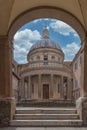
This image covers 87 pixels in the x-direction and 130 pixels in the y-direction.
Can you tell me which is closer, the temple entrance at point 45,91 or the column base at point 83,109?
the column base at point 83,109

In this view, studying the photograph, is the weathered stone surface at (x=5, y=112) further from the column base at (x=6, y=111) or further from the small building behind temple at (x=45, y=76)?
the small building behind temple at (x=45, y=76)

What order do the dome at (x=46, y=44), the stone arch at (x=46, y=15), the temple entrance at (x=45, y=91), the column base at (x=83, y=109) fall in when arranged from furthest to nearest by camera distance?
the dome at (x=46, y=44) → the temple entrance at (x=45, y=91) → the stone arch at (x=46, y=15) → the column base at (x=83, y=109)

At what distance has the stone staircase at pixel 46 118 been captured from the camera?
8.92m

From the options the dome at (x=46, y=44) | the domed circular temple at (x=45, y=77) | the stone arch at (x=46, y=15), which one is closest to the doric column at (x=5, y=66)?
the stone arch at (x=46, y=15)

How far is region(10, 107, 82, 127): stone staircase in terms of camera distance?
8.92 meters

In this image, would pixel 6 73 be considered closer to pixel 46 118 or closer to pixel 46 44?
pixel 46 118

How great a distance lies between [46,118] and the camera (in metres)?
9.31

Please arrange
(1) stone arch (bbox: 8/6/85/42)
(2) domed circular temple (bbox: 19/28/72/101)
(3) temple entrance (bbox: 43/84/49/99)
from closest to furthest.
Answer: (1) stone arch (bbox: 8/6/85/42) → (2) domed circular temple (bbox: 19/28/72/101) → (3) temple entrance (bbox: 43/84/49/99)

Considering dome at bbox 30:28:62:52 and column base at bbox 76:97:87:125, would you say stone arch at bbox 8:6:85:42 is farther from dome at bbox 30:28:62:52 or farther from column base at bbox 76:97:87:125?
dome at bbox 30:28:62:52

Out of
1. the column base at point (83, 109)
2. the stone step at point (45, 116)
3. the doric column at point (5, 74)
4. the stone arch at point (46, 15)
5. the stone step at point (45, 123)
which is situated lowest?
the stone step at point (45, 123)

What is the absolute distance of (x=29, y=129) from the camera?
813 centimetres

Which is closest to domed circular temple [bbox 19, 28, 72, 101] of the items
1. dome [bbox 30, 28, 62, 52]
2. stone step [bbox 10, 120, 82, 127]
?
dome [bbox 30, 28, 62, 52]

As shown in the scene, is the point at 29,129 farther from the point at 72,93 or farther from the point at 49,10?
the point at 72,93

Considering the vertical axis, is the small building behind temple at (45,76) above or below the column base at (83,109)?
above
